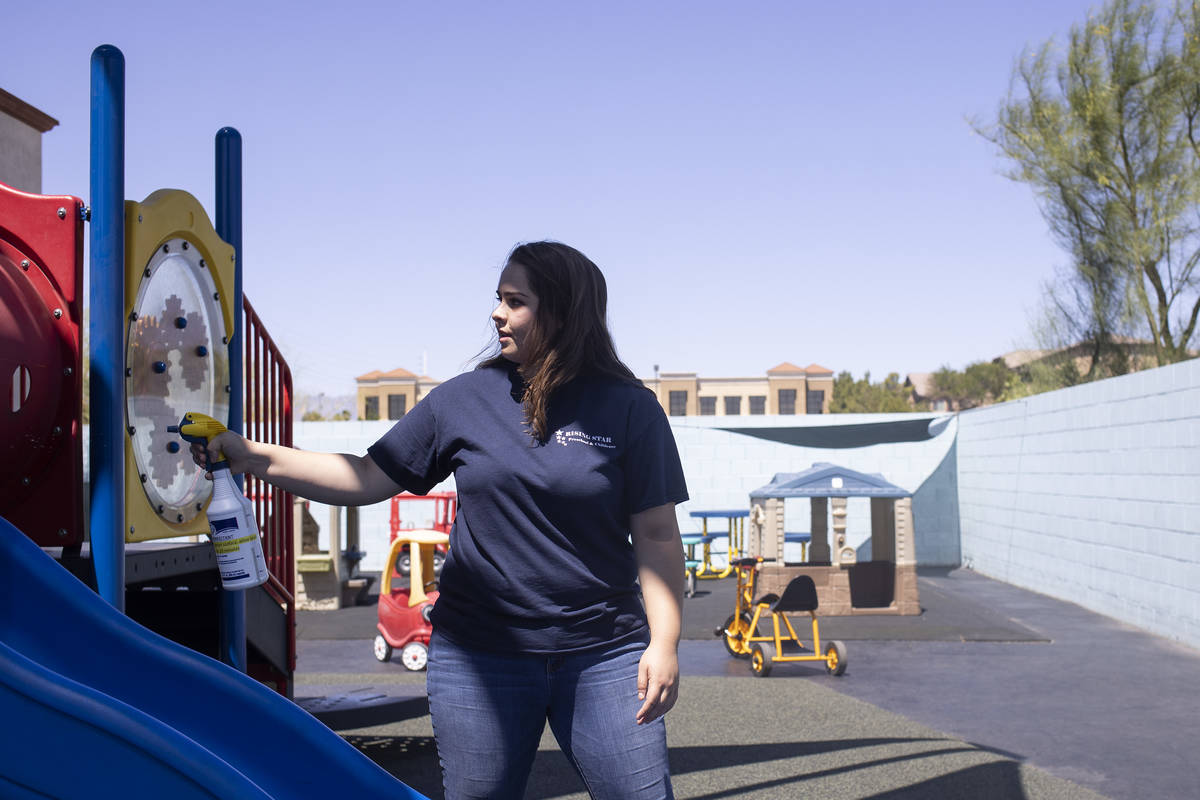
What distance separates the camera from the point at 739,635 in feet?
31.0

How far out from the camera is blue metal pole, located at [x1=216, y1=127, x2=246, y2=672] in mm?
3311

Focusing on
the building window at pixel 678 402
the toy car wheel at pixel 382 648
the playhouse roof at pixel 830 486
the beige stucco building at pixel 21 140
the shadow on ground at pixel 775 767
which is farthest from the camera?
the building window at pixel 678 402

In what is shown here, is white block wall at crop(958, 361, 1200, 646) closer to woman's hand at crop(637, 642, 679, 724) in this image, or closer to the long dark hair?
the long dark hair

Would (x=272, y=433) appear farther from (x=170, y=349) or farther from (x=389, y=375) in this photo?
(x=389, y=375)

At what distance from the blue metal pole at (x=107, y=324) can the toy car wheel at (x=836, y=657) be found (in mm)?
6704

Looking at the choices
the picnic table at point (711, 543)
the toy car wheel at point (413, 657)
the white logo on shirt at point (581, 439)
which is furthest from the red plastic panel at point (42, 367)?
the picnic table at point (711, 543)

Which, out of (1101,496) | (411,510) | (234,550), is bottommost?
(411,510)

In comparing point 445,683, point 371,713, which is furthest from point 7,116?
point 445,683

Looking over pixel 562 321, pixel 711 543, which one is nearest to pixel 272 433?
pixel 562 321

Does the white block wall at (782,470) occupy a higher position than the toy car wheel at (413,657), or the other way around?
the white block wall at (782,470)

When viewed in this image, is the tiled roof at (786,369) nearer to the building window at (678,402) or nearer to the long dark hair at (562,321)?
the building window at (678,402)

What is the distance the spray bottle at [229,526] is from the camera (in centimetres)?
227

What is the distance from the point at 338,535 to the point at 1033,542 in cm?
888

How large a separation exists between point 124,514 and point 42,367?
37cm
